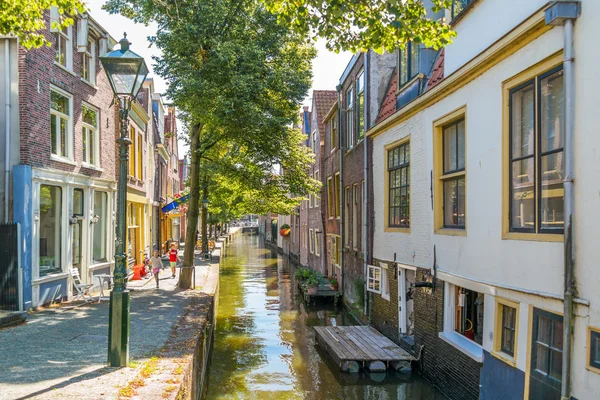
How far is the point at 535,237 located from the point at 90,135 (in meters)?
13.0

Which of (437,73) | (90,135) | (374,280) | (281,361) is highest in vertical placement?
(437,73)

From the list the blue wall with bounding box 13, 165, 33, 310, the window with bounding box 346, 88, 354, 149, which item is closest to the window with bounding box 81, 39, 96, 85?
the blue wall with bounding box 13, 165, 33, 310

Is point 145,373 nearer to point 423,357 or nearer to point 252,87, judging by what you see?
point 423,357

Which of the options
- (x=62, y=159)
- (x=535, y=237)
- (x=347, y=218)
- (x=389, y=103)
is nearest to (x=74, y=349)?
(x=62, y=159)

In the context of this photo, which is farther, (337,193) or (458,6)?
(337,193)

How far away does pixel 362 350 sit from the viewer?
38.5 ft

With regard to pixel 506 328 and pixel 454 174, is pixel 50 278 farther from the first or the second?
pixel 506 328

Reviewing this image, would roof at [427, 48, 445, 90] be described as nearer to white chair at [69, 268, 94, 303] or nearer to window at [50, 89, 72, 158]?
window at [50, 89, 72, 158]

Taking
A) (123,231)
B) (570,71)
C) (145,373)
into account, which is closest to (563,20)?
(570,71)

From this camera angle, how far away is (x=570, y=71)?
563cm

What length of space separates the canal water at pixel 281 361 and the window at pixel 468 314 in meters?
1.43

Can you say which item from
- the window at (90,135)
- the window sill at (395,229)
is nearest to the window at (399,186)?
the window sill at (395,229)

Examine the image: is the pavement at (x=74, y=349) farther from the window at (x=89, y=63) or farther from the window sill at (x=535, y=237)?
the window at (x=89, y=63)

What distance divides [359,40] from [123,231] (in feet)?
13.7
